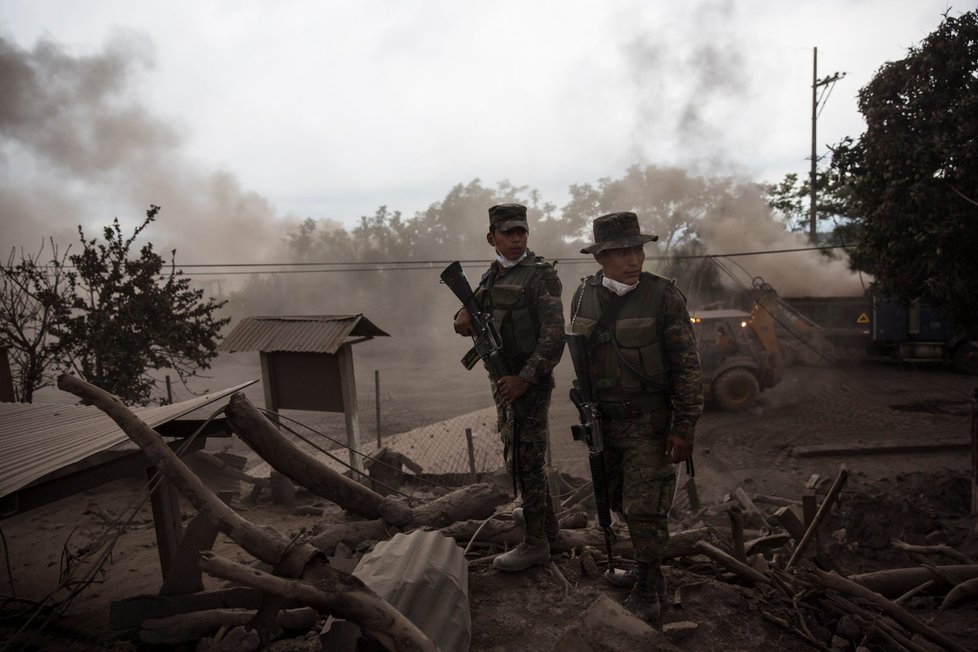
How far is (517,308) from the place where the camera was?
139 inches

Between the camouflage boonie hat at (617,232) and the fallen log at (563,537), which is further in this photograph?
the fallen log at (563,537)

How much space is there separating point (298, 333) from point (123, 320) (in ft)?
9.64

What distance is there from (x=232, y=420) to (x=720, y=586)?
3.12 meters

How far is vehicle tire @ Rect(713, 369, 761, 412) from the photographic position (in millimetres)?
11852

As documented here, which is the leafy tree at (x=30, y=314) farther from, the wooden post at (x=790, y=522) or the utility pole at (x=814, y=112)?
the utility pole at (x=814, y=112)

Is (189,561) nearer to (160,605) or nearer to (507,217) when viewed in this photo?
(160,605)

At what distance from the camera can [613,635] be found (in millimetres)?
2627

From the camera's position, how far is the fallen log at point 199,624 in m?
2.90

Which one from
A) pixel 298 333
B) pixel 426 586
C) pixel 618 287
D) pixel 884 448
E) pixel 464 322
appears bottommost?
pixel 884 448

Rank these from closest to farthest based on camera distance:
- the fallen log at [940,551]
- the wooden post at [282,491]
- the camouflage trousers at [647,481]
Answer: the camouflage trousers at [647,481]
the fallen log at [940,551]
the wooden post at [282,491]

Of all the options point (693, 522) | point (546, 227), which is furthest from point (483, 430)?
point (546, 227)

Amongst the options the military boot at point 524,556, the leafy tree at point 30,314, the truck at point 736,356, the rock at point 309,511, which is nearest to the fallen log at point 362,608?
the military boot at point 524,556

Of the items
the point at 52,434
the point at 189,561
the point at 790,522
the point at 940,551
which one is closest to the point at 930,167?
the point at 940,551

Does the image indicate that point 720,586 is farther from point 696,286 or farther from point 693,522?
point 696,286
